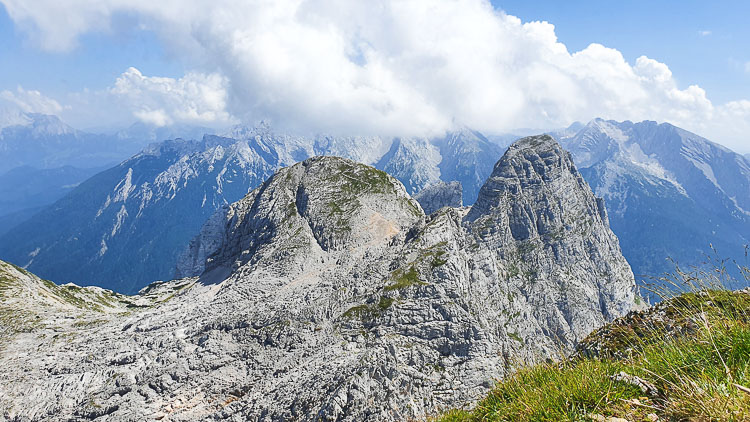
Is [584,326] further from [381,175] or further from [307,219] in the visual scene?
[307,219]

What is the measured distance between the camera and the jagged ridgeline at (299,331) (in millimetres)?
30031

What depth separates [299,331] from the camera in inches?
1522

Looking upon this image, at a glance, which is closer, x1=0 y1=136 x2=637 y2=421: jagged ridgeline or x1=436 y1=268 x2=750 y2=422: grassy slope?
x1=436 y1=268 x2=750 y2=422: grassy slope

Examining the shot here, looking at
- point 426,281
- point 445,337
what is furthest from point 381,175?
point 445,337

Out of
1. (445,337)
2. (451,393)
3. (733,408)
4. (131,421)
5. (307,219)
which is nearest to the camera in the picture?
(733,408)

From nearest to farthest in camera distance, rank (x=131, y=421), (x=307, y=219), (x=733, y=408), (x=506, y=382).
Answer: (x=733, y=408)
(x=506, y=382)
(x=131, y=421)
(x=307, y=219)

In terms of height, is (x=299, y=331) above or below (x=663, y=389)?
below

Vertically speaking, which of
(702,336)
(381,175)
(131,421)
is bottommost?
(131,421)

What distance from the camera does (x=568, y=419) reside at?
196 inches

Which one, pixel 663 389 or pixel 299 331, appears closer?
pixel 663 389

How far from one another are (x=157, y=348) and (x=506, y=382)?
39.6m

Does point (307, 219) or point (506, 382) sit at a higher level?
point (307, 219)

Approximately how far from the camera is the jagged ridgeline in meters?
30.0

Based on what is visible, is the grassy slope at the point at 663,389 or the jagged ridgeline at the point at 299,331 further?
the jagged ridgeline at the point at 299,331
